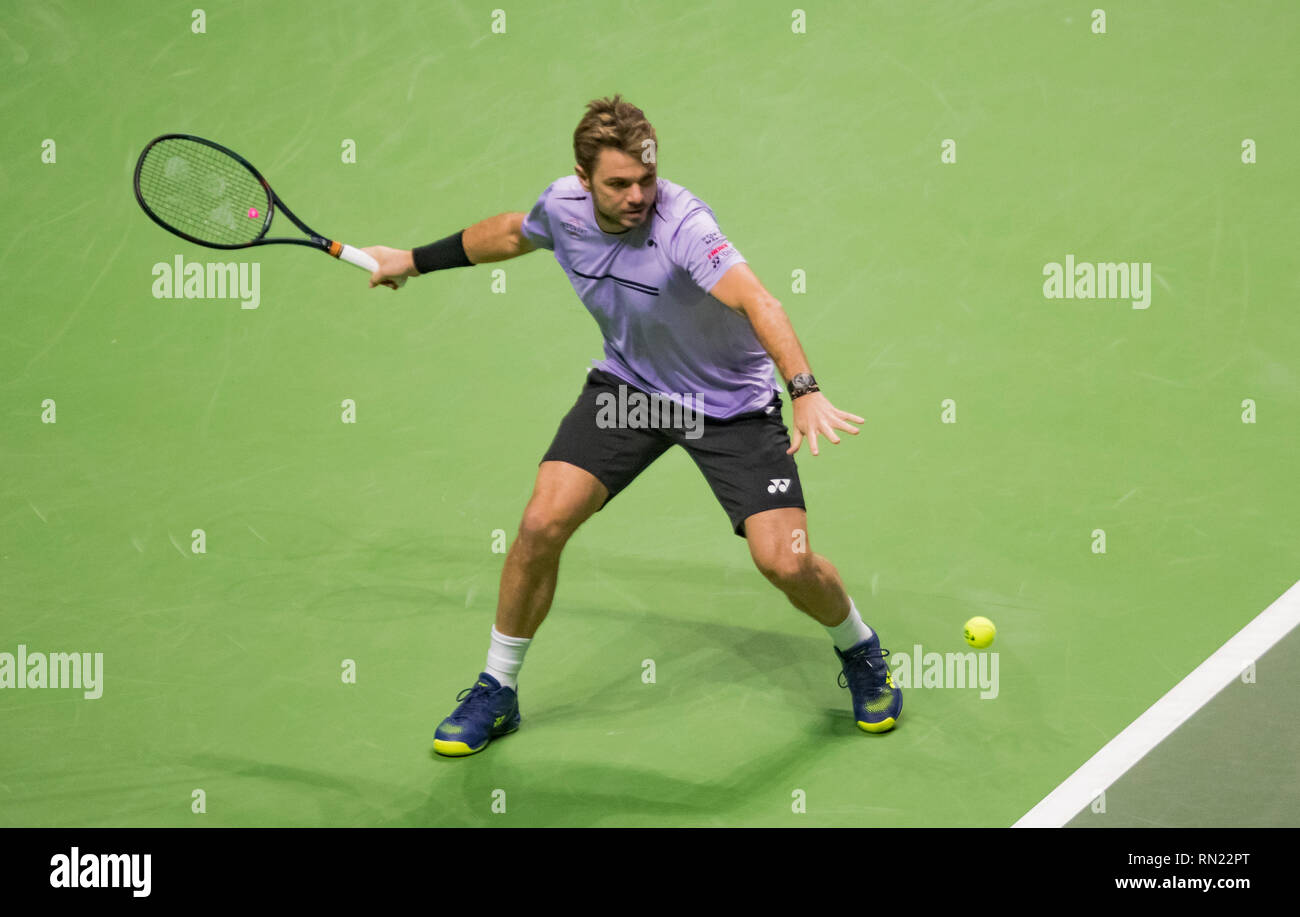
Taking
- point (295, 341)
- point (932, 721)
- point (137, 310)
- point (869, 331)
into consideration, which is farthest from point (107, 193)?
point (932, 721)

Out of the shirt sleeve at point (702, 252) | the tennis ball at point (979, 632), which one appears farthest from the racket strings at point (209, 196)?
the tennis ball at point (979, 632)

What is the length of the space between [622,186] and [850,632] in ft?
5.17

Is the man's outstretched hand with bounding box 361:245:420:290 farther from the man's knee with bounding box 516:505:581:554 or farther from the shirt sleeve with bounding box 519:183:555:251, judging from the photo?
the man's knee with bounding box 516:505:581:554

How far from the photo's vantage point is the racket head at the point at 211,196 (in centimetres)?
499

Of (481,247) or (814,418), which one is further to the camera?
(481,247)

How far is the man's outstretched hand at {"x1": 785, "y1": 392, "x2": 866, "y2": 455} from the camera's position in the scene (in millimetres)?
3928

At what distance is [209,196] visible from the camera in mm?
5133

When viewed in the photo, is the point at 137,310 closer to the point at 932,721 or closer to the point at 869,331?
the point at 869,331

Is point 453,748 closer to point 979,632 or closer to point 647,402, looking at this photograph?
point 647,402

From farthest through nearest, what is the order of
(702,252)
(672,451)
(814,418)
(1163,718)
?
(672,451) < (1163,718) < (702,252) < (814,418)

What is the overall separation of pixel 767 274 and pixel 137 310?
3.27 meters

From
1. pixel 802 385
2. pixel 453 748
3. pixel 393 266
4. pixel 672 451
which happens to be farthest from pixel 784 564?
pixel 672 451

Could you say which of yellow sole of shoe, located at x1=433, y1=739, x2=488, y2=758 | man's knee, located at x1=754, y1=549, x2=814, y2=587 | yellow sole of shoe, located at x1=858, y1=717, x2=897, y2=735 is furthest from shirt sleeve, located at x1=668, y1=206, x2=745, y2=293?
yellow sole of shoe, located at x1=433, y1=739, x2=488, y2=758

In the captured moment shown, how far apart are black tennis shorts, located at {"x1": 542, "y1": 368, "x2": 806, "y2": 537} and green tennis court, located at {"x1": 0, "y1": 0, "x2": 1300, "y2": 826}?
82cm
